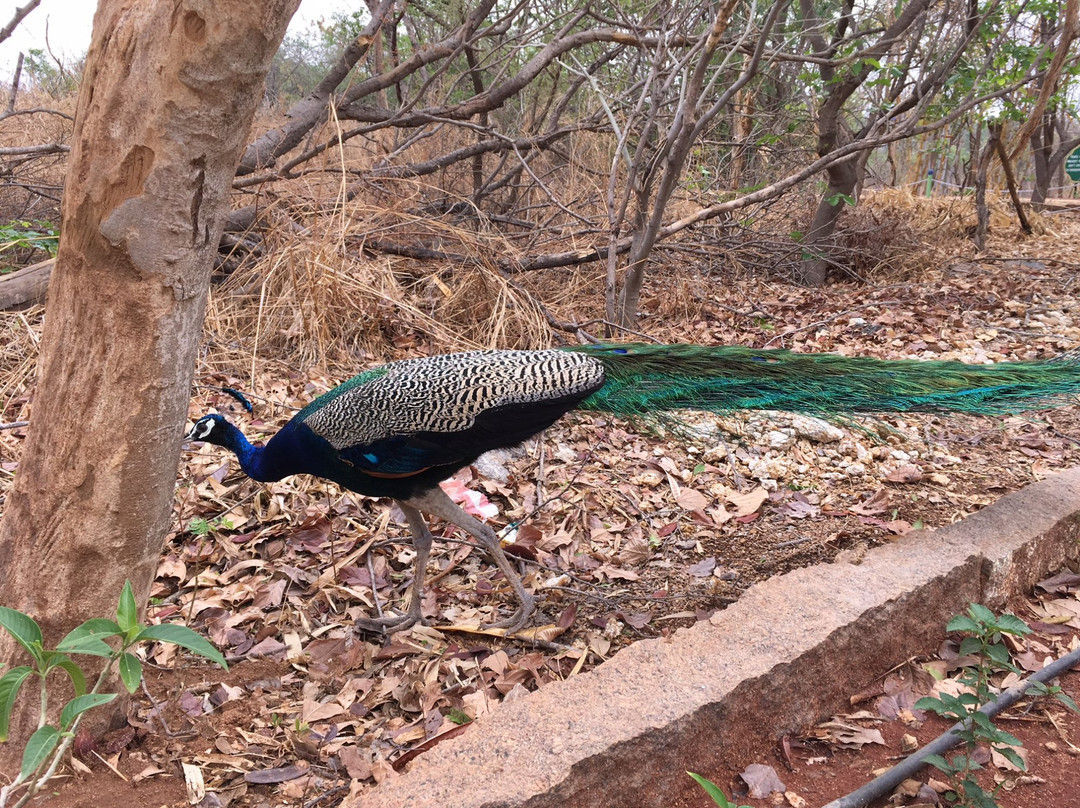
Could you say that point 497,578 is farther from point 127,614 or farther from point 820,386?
point 127,614

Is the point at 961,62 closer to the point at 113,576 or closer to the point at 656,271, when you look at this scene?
the point at 656,271

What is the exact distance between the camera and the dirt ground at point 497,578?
2.07 metres

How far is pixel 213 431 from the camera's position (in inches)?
106

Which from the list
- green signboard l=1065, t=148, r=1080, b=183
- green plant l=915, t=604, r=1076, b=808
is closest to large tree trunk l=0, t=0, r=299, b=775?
green plant l=915, t=604, r=1076, b=808

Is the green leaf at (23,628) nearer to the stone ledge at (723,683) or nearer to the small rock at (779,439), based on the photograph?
the stone ledge at (723,683)

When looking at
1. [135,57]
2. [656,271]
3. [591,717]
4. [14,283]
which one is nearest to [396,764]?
[591,717]

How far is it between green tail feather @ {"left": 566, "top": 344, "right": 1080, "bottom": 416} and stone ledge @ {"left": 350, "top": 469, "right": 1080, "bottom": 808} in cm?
48

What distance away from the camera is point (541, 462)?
13.0 feet

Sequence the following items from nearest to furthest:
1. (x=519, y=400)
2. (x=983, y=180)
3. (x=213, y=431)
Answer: (x=519, y=400) < (x=213, y=431) < (x=983, y=180)

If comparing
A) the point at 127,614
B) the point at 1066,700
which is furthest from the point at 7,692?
the point at 1066,700

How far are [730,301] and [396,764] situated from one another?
548 centimetres

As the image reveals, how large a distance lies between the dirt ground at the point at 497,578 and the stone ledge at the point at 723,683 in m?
0.14

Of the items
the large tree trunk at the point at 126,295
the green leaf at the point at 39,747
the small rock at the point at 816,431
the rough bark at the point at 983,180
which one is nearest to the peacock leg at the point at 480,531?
the large tree trunk at the point at 126,295

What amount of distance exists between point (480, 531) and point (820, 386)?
4.65 feet
